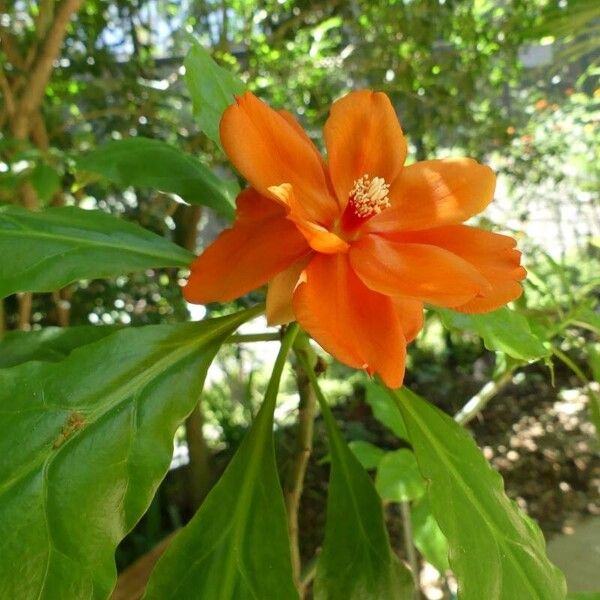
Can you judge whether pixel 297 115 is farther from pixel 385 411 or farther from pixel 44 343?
pixel 44 343

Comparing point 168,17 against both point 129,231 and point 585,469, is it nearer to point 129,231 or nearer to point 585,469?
point 129,231

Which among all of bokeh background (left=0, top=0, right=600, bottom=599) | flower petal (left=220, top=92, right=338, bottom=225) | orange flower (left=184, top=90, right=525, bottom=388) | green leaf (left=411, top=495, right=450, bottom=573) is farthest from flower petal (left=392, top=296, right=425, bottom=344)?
bokeh background (left=0, top=0, right=600, bottom=599)

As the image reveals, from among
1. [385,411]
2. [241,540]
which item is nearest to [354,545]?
[241,540]

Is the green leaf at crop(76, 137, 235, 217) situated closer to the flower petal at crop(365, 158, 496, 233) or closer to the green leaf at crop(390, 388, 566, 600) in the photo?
the flower petal at crop(365, 158, 496, 233)

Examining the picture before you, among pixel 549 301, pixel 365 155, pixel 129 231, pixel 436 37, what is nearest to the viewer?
pixel 365 155

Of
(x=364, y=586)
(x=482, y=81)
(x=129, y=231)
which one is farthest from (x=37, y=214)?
(x=482, y=81)
